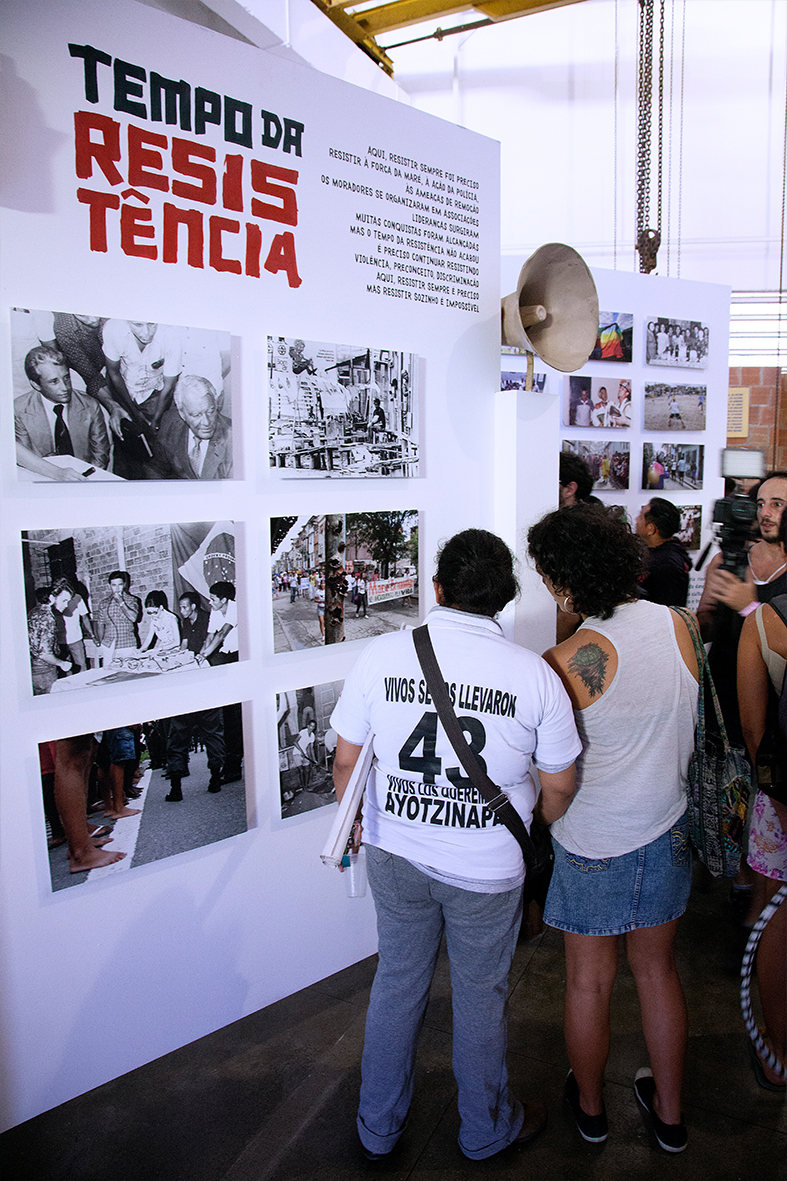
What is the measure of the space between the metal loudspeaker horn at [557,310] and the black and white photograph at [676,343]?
1.99 meters

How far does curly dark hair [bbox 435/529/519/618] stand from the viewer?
1754 mm

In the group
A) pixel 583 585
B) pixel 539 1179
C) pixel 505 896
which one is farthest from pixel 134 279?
pixel 539 1179

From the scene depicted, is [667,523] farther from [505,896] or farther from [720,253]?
[720,253]

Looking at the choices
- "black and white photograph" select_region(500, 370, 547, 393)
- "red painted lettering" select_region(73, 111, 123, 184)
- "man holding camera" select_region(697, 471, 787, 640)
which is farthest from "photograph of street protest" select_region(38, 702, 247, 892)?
"black and white photograph" select_region(500, 370, 547, 393)

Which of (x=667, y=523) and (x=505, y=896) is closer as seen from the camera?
(x=505, y=896)

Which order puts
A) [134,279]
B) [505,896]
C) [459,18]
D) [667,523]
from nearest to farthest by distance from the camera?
1. [505,896]
2. [134,279]
3. [667,523]
4. [459,18]

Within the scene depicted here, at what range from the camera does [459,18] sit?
5.70 m

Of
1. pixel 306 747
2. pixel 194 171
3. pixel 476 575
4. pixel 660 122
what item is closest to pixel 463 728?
pixel 476 575

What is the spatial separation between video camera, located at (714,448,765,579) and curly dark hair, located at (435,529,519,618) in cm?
101

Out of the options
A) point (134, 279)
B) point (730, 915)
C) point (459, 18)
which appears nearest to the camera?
point (134, 279)

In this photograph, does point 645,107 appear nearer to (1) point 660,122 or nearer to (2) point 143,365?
(1) point 660,122

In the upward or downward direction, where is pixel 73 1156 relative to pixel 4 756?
downward

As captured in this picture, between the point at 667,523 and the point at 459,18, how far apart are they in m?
4.52

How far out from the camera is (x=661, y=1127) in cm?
203
